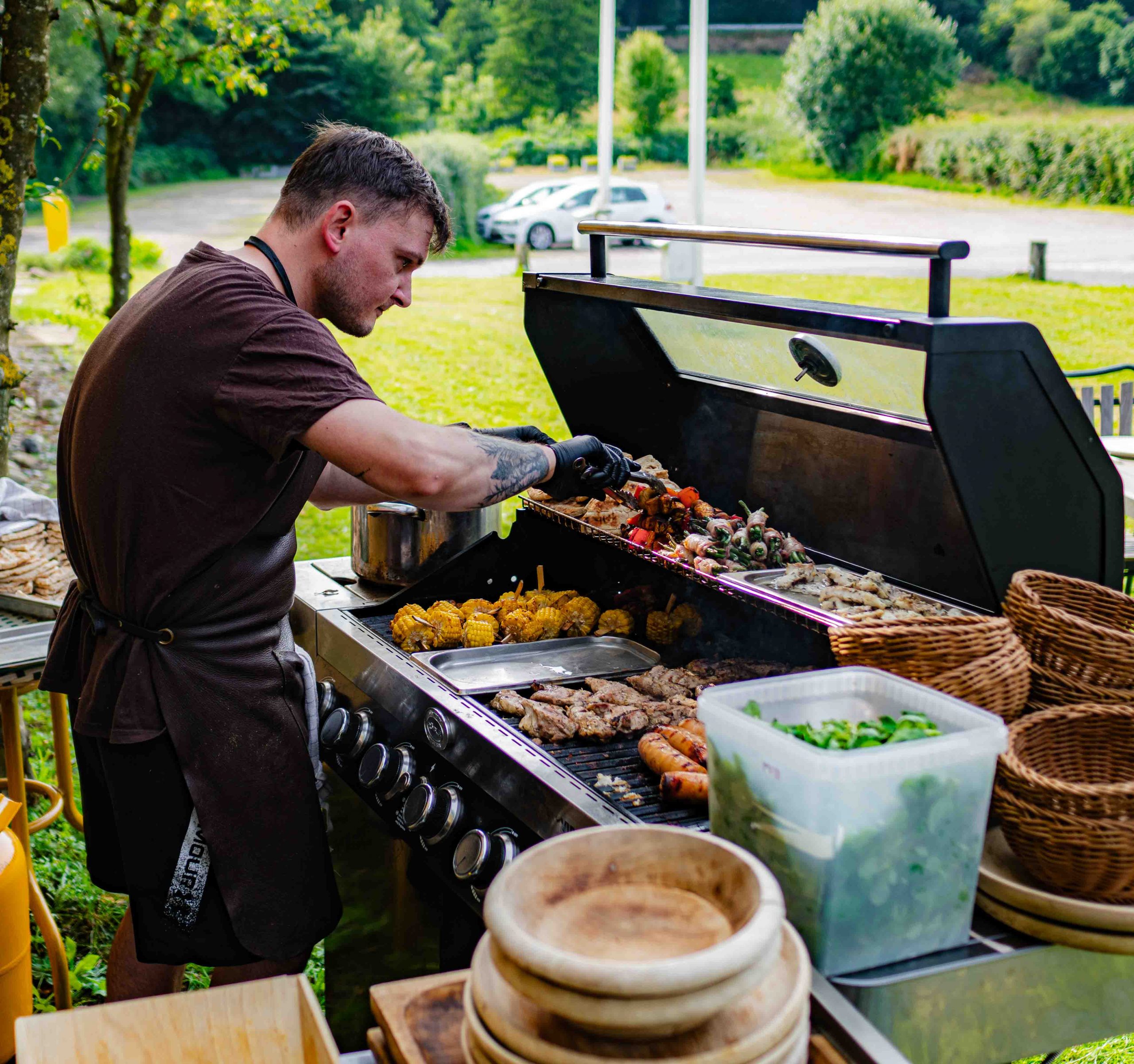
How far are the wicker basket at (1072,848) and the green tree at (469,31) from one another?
62.3ft

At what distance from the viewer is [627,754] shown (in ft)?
6.97

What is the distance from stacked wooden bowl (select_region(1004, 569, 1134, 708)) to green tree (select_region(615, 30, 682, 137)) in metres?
11.6

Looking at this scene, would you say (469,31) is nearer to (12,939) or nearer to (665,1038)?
(12,939)

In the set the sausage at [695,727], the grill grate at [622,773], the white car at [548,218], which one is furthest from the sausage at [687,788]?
the white car at [548,218]

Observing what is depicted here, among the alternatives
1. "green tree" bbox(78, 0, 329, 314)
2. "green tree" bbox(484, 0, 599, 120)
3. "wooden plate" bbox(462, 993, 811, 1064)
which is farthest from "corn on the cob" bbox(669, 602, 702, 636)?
"green tree" bbox(484, 0, 599, 120)

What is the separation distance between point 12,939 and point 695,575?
1738 millimetres

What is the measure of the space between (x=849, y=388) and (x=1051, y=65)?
30.0ft

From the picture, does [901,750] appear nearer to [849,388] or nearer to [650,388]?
[849,388]

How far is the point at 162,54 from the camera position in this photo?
5.96 metres

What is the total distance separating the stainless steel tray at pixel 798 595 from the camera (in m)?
2.00

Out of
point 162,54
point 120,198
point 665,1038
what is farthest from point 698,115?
point 665,1038

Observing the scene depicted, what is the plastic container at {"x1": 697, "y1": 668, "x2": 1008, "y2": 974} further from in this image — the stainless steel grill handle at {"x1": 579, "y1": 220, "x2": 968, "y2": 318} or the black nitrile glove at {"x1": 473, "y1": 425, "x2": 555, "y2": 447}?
the black nitrile glove at {"x1": 473, "y1": 425, "x2": 555, "y2": 447}

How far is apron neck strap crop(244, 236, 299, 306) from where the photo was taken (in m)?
2.23

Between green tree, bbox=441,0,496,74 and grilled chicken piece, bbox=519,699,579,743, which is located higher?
green tree, bbox=441,0,496,74
